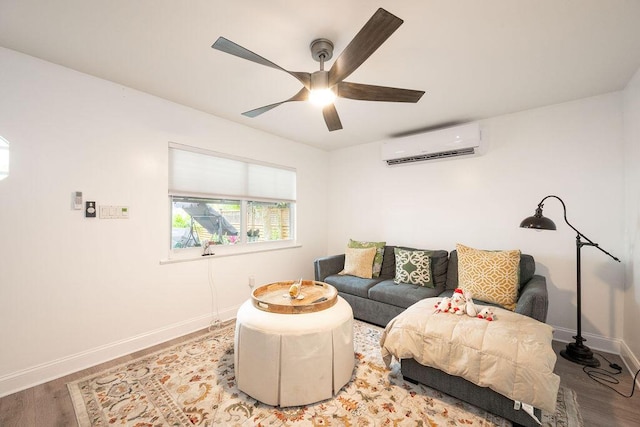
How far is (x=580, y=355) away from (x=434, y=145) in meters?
2.45

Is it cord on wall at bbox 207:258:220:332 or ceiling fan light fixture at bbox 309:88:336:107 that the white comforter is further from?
cord on wall at bbox 207:258:220:332

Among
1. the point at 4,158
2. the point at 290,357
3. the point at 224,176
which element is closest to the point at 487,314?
the point at 290,357

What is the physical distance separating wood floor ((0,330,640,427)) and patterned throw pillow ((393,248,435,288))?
51.2 inches

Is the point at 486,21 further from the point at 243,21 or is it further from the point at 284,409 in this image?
the point at 284,409

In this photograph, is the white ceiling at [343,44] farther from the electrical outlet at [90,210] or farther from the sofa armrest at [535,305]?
the sofa armrest at [535,305]

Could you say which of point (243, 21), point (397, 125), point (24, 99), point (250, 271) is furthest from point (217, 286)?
point (397, 125)

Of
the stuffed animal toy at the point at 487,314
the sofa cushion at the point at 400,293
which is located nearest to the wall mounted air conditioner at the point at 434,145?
the sofa cushion at the point at 400,293

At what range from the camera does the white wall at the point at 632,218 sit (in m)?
2.14

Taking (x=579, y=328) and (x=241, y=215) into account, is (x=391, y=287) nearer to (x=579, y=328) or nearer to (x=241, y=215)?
(x=579, y=328)

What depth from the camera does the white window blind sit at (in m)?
2.83

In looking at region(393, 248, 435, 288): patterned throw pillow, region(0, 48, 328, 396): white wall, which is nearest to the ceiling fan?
region(0, 48, 328, 396): white wall

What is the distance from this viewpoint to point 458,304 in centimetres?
198

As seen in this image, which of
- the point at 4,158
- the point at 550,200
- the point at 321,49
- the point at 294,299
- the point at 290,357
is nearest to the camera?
the point at 290,357

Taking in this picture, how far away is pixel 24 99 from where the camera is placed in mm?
1950
